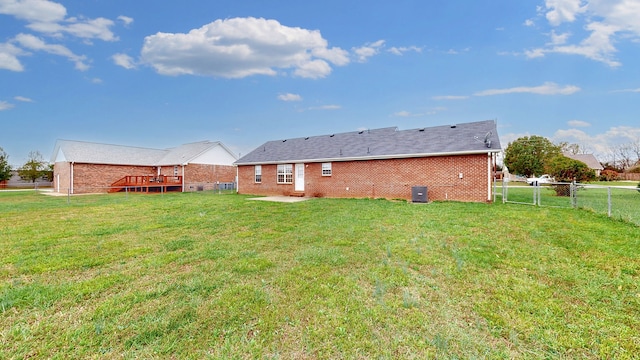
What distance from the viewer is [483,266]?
4566 mm

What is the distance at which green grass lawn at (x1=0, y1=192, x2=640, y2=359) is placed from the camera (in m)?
2.54

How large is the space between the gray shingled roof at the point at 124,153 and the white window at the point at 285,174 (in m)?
12.4

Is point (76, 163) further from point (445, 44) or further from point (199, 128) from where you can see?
point (445, 44)

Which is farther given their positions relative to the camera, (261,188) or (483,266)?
(261,188)

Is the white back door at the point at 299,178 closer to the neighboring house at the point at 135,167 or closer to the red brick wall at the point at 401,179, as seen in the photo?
the red brick wall at the point at 401,179

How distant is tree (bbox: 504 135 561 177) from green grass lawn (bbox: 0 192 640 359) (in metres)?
43.9

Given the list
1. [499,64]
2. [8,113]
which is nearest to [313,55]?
[499,64]

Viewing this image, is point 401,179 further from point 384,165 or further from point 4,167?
point 4,167

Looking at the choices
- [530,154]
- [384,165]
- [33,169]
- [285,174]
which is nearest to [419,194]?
[384,165]

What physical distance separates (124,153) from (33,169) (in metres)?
19.4

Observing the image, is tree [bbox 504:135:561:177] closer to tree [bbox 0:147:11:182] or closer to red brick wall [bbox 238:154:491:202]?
red brick wall [bbox 238:154:491:202]

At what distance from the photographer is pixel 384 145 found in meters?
16.6

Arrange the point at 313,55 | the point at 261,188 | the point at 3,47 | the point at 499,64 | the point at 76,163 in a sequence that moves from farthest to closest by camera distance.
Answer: the point at 76,163 → the point at 261,188 → the point at 313,55 → the point at 499,64 → the point at 3,47

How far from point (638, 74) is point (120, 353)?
3250 centimetres
